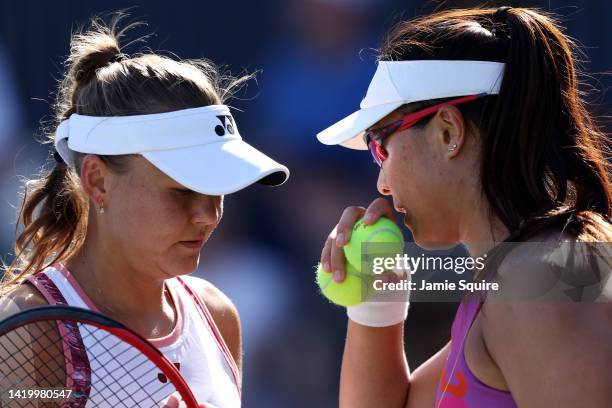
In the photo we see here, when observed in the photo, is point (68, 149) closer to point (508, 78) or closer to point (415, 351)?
point (508, 78)

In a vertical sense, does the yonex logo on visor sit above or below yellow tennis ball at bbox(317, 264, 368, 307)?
above

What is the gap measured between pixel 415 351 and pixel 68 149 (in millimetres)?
2447

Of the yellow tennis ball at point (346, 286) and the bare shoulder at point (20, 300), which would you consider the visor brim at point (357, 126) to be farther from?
the bare shoulder at point (20, 300)

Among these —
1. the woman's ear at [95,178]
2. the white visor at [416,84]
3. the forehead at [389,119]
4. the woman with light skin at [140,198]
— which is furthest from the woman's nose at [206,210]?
the forehead at [389,119]

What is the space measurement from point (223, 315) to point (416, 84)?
0.90 metres

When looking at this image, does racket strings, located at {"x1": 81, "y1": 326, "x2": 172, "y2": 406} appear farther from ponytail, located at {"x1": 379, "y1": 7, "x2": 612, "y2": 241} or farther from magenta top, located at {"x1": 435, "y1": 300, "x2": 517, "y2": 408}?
ponytail, located at {"x1": 379, "y1": 7, "x2": 612, "y2": 241}

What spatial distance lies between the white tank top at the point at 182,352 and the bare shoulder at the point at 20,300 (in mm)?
15

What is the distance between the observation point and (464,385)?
74.6 inches

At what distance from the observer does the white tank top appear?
2.04 m

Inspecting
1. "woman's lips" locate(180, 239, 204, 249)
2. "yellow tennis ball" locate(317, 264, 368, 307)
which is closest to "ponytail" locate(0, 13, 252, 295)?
"woman's lips" locate(180, 239, 204, 249)

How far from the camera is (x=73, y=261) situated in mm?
2270

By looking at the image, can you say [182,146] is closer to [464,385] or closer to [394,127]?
[394,127]

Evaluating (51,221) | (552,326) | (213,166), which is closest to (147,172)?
(213,166)

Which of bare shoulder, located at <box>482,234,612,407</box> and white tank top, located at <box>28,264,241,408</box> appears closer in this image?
bare shoulder, located at <box>482,234,612,407</box>
